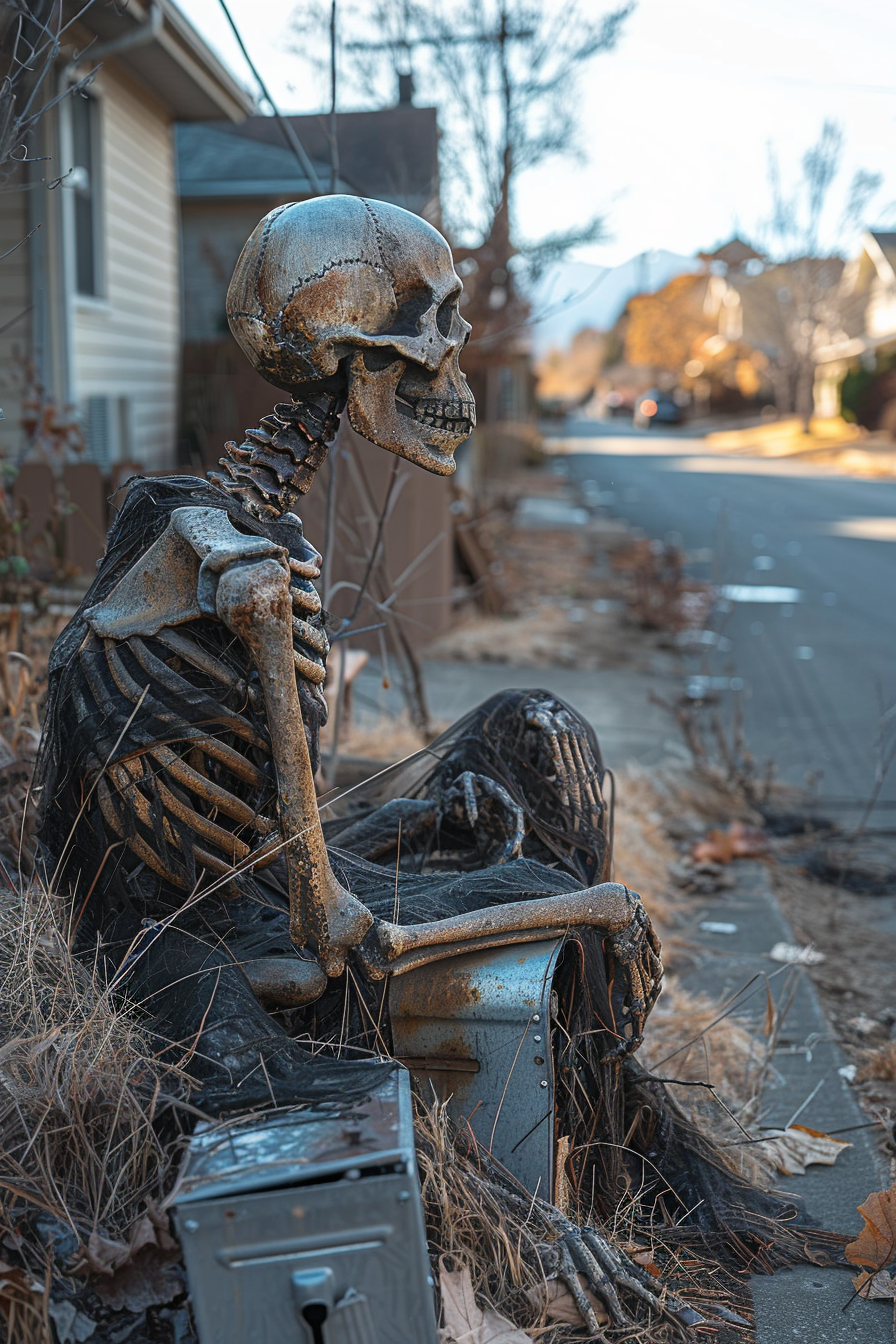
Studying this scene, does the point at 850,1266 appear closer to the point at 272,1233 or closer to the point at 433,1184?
the point at 433,1184

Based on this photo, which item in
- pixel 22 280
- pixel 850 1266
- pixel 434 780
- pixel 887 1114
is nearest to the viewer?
pixel 850 1266

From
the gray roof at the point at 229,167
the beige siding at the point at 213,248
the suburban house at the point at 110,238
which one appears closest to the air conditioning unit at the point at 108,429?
the suburban house at the point at 110,238

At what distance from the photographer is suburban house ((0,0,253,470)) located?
8.74 m

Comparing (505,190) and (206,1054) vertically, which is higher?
(505,190)

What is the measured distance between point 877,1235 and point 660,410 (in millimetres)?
53660

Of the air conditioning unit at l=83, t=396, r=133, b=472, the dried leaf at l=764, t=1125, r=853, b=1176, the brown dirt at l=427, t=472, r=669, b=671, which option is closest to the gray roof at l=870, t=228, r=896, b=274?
the brown dirt at l=427, t=472, r=669, b=671

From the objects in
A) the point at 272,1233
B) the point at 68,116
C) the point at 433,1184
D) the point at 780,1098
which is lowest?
the point at 780,1098

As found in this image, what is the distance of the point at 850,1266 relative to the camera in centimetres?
252

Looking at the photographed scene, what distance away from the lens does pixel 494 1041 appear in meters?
2.20

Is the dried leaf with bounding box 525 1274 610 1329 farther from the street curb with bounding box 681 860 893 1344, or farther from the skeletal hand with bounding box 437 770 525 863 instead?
the skeletal hand with bounding box 437 770 525 863

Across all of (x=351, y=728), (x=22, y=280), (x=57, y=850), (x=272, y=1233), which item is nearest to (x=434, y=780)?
(x=57, y=850)

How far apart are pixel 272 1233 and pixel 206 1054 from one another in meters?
0.45

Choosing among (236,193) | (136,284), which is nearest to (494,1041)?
(136,284)

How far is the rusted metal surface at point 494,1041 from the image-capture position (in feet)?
7.14
